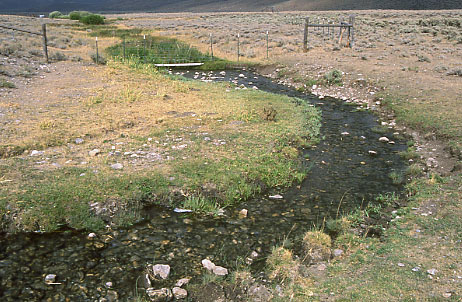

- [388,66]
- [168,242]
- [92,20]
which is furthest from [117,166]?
[92,20]

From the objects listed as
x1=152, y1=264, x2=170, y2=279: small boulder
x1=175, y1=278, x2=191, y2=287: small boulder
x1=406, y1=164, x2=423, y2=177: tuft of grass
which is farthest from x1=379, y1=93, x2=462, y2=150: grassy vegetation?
x1=152, y1=264, x2=170, y2=279: small boulder

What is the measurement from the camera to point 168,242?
610 cm

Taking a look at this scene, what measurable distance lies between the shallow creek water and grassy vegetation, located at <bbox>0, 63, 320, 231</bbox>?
1.10 ft

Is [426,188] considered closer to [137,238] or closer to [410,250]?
[410,250]

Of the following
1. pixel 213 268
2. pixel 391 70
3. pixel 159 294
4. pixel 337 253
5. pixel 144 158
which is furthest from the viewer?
pixel 391 70

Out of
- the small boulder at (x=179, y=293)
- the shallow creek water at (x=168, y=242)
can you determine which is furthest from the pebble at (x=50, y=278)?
the small boulder at (x=179, y=293)

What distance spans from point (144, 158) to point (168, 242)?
9.20 ft

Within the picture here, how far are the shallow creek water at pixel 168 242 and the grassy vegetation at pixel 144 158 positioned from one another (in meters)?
0.34

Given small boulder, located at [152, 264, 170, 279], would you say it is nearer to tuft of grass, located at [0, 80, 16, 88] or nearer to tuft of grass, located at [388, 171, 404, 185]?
tuft of grass, located at [388, 171, 404, 185]

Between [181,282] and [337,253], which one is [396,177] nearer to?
[337,253]

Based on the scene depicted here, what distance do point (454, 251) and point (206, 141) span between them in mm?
5810

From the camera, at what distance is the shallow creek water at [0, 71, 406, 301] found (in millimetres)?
5102

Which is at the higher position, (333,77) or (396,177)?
(333,77)

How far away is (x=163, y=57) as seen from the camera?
Result: 23297mm
